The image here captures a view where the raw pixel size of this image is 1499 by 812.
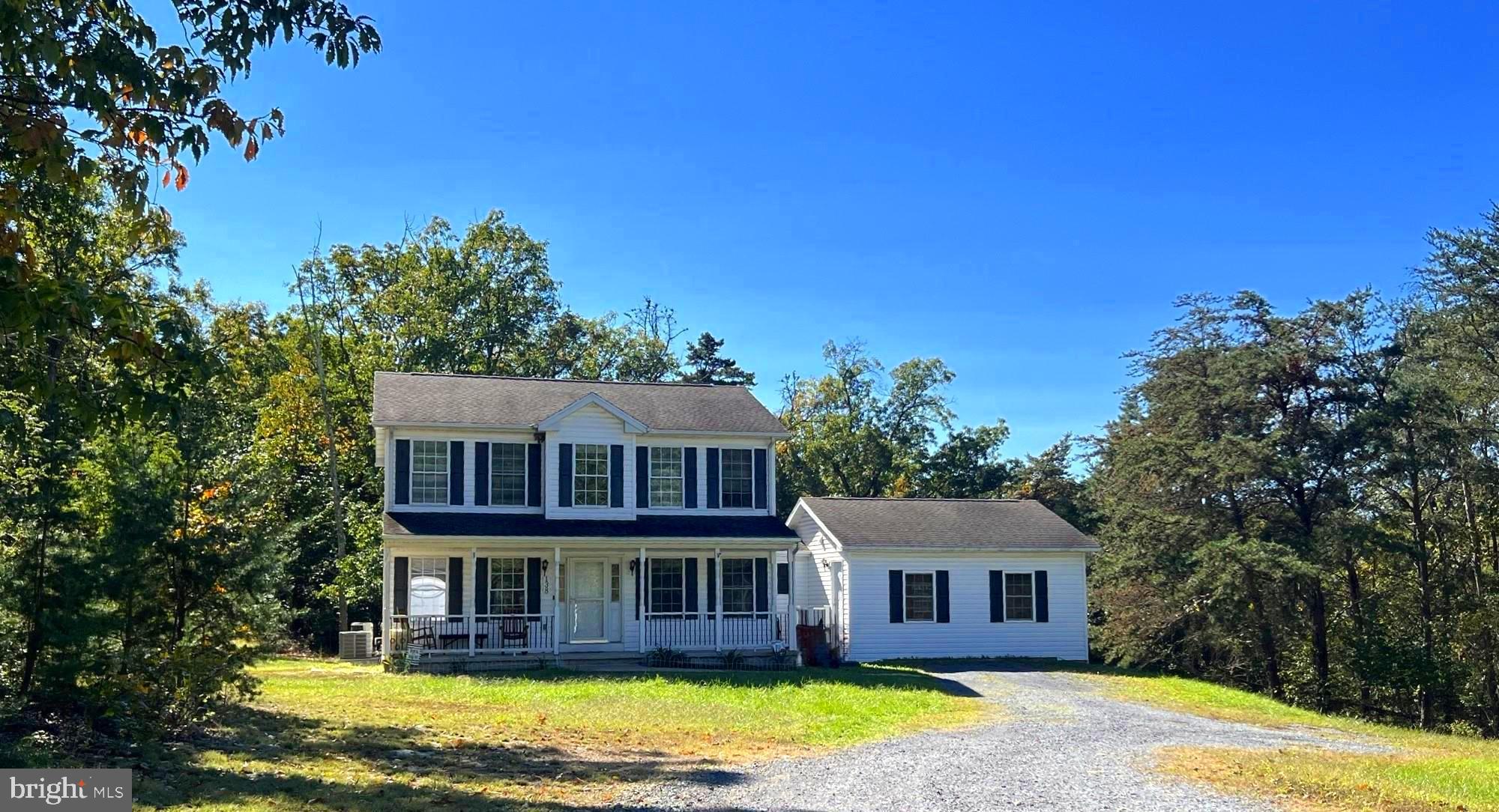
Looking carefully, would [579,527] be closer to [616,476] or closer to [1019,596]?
[616,476]

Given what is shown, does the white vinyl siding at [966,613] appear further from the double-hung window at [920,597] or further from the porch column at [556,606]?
the porch column at [556,606]

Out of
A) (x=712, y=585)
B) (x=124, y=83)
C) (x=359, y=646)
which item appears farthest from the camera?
(x=359, y=646)

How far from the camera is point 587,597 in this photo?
83.6 feet

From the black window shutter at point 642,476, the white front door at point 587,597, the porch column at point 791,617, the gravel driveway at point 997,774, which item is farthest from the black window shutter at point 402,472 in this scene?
the gravel driveway at point 997,774

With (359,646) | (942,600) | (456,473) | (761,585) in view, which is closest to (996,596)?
(942,600)

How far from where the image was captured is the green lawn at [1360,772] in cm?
1102

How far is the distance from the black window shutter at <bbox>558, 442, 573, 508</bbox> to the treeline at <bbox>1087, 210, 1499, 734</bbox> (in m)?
13.8

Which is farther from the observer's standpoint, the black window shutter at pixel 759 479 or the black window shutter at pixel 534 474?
the black window shutter at pixel 759 479

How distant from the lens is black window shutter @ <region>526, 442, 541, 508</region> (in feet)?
83.6

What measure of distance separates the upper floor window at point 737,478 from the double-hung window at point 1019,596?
24.8 ft

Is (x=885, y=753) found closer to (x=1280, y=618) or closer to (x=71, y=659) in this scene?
(x=71, y=659)

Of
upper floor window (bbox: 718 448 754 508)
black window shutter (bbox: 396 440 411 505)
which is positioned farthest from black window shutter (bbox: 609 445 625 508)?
black window shutter (bbox: 396 440 411 505)

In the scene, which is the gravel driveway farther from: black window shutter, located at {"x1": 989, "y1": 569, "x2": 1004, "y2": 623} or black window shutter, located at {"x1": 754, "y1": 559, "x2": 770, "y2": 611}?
black window shutter, located at {"x1": 989, "y1": 569, "x2": 1004, "y2": 623}

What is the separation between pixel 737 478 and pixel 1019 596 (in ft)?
27.5
